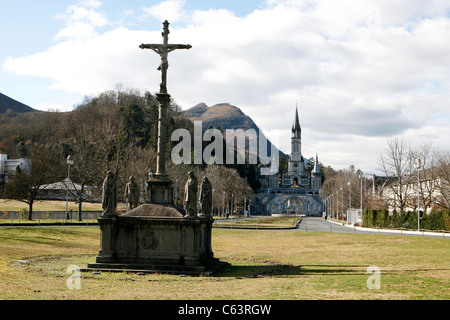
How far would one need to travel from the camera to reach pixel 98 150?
55.2 m

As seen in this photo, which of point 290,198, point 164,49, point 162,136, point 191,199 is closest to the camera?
point 191,199

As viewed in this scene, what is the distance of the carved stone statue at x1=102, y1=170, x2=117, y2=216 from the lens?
51.8 ft

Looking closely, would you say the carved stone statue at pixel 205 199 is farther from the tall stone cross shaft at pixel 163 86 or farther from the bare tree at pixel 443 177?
the bare tree at pixel 443 177

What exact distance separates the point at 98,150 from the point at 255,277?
44.3m

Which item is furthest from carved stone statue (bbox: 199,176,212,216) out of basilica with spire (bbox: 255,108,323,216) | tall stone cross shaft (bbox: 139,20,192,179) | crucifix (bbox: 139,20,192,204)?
basilica with spire (bbox: 255,108,323,216)

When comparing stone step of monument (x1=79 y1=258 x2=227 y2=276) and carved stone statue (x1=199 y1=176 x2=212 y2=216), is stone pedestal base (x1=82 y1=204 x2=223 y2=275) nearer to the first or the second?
stone step of monument (x1=79 y1=258 x2=227 y2=276)

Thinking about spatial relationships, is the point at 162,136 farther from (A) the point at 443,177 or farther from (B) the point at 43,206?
(B) the point at 43,206

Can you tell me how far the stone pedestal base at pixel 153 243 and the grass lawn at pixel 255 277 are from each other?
0.84 metres

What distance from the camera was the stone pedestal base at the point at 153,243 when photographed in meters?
15.2

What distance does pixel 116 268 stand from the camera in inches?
600

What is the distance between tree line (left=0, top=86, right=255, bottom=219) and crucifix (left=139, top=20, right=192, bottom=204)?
2974cm

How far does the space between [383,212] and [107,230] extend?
42357mm

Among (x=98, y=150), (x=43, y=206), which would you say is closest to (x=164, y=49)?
(x=98, y=150)

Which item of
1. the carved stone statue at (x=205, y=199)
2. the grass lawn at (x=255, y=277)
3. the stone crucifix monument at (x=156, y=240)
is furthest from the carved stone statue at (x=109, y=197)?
A: the carved stone statue at (x=205, y=199)
